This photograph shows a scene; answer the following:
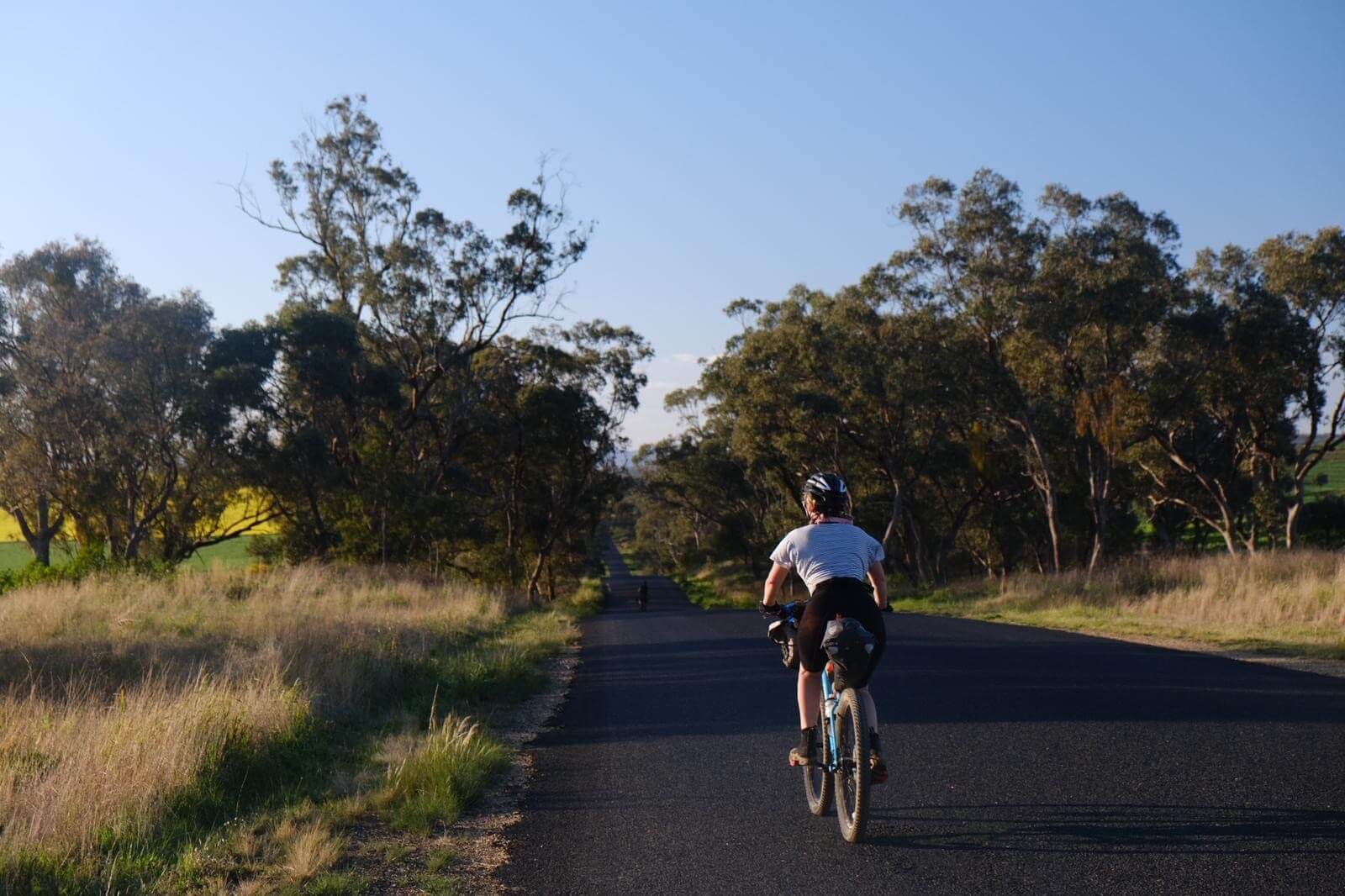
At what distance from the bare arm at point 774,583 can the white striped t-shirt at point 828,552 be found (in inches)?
3.8

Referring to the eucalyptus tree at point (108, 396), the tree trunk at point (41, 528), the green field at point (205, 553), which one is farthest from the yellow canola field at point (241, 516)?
the eucalyptus tree at point (108, 396)

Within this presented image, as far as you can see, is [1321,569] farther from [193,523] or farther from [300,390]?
[193,523]

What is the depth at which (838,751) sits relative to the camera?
5.51m

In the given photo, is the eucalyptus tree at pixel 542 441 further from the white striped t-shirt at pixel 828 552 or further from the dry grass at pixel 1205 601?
the white striped t-shirt at pixel 828 552

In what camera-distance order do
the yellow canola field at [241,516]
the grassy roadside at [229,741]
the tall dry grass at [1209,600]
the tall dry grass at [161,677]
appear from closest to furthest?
the grassy roadside at [229,741], the tall dry grass at [161,677], the tall dry grass at [1209,600], the yellow canola field at [241,516]

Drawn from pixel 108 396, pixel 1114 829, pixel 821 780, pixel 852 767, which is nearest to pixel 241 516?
pixel 108 396

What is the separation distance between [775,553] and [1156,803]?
2.37 m

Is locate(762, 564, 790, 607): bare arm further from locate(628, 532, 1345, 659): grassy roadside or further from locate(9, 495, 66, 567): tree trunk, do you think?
locate(9, 495, 66, 567): tree trunk

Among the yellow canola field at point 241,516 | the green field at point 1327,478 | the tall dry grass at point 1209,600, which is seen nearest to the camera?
the tall dry grass at point 1209,600

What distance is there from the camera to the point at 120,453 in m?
31.6

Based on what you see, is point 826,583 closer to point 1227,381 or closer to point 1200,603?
point 1200,603

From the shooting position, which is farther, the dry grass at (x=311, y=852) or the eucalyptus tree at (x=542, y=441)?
the eucalyptus tree at (x=542, y=441)

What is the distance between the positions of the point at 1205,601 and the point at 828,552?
15.1 metres

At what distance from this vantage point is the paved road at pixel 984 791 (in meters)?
4.91
